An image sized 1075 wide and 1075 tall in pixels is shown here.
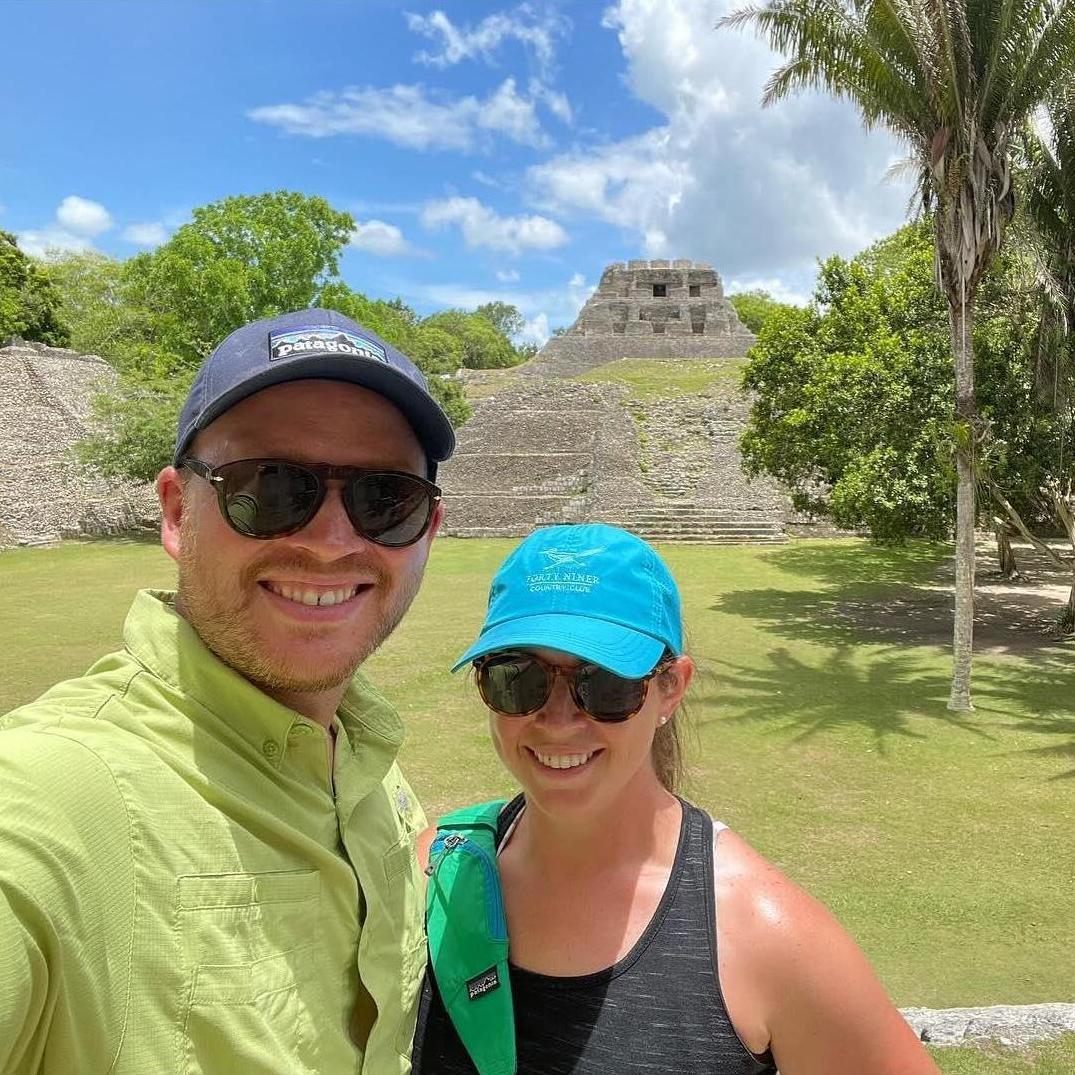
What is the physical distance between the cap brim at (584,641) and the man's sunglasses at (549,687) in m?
0.03

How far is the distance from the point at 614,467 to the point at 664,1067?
26.6 meters

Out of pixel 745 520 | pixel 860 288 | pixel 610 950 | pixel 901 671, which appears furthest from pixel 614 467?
pixel 610 950

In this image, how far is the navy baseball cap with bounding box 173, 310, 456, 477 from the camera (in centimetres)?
151

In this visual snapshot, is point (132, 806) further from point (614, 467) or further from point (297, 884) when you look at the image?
point (614, 467)

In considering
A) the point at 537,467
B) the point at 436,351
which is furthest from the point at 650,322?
the point at 537,467

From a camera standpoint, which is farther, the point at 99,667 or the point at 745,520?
the point at 745,520

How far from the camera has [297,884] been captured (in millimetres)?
1347

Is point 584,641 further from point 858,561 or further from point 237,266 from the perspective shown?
point 237,266

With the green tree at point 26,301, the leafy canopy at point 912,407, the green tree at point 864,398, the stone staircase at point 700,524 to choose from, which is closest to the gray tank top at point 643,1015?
the leafy canopy at point 912,407

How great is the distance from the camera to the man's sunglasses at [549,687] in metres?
1.65

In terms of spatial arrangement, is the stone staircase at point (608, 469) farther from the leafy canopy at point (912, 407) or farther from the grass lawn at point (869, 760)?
the grass lawn at point (869, 760)

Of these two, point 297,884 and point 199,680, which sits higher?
point 199,680

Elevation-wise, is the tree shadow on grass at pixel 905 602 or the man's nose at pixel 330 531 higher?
the man's nose at pixel 330 531

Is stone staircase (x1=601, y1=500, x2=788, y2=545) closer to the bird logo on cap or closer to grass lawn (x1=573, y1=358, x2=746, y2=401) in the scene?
grass lawn (x1=573, y1=358, x2=746, y2=401)
